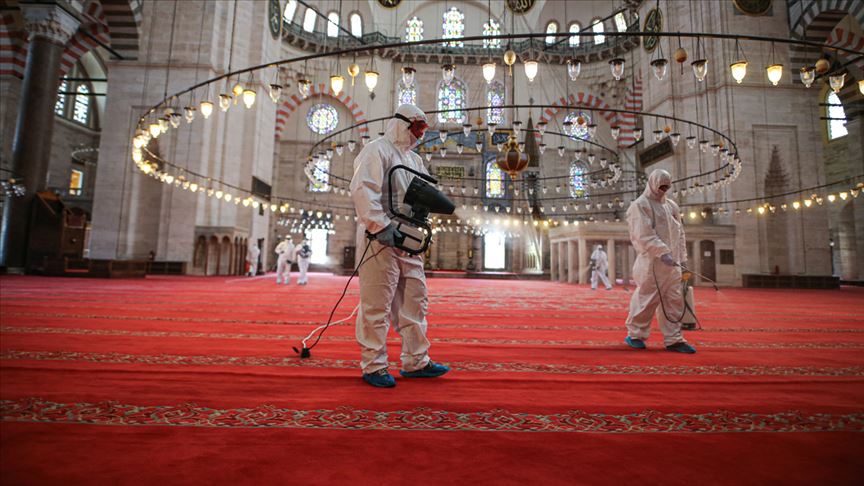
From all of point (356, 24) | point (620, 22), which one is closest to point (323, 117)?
point (356, 24)

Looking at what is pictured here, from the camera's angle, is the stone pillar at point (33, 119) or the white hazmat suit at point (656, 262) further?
the stone pillar at point (33, 119)

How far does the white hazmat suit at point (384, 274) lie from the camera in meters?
A: 1.83

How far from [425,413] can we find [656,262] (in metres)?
2.17

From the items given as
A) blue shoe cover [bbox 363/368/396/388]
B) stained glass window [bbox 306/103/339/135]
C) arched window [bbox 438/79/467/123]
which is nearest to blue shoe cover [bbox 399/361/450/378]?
blue shoe cover [bbox 363/368/396/388]

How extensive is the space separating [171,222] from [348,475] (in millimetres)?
12759

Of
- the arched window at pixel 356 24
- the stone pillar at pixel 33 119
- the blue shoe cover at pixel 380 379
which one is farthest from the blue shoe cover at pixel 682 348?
the arched window at pixel 356 24

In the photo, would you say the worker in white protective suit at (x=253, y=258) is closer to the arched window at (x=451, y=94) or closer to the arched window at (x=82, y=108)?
the arched window at (x=451, y=94)

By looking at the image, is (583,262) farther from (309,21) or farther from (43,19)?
(309,21)

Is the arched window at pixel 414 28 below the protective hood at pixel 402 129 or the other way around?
the other way around

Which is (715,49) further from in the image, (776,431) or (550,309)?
(776,431)

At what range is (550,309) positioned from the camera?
A: 534 cm

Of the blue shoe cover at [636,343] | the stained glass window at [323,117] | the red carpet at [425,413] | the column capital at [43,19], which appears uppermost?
the stained glass window at [323,117]

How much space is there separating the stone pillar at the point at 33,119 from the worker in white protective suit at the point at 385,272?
40.3 feet

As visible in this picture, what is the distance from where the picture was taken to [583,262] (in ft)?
40.2
